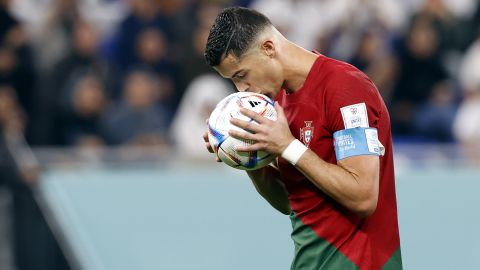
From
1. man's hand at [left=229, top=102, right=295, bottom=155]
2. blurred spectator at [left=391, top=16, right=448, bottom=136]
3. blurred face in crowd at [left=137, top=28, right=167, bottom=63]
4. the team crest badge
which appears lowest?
blurred spectator at [left=391, top=16, right=448, bottom=136]

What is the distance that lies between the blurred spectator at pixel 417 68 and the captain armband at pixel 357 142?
23.1 ft

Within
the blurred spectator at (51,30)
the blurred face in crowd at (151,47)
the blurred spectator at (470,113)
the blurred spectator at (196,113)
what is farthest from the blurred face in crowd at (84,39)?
the blurred spectator at (470,113)

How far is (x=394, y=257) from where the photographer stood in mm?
4953

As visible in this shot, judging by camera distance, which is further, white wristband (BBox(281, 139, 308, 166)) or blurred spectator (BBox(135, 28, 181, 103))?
blurred spectator (BBox(135, 28, 181, 103))

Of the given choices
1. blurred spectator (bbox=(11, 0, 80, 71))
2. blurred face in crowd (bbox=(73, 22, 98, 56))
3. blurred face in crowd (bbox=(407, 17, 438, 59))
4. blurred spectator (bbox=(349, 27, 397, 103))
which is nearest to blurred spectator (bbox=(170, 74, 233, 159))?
blurred face in crowd (bbox=(73, 22, 98, 56))

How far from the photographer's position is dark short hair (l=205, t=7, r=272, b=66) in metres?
4.83

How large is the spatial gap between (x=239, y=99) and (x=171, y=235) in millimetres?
4578

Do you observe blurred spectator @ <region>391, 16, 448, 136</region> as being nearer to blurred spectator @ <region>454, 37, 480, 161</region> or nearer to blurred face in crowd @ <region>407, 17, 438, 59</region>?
blurred face in crowd @ <region>407, 17, 438, 59</region>

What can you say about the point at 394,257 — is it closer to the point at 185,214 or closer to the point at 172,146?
the point at 185,214

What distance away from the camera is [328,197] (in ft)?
16.0

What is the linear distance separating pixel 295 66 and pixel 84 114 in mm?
5889

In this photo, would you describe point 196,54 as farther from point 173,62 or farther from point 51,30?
point 51,30

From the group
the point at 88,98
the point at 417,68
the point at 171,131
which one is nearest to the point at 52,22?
the point at 88,98

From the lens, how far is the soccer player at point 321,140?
182 inches
